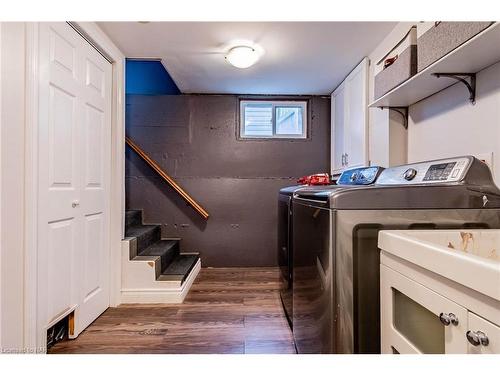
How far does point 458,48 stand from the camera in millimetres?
1189

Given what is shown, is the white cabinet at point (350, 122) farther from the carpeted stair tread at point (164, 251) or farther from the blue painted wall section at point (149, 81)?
the carpeted stair tread at point (164, 251)

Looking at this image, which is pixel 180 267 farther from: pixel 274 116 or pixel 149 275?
pixel 274 116

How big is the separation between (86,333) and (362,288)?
5.85 feet

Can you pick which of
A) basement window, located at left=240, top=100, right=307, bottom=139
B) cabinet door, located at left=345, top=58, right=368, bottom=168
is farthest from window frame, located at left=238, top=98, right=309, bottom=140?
cabinet door, located at left=345, top=58, right=368, bottom=168

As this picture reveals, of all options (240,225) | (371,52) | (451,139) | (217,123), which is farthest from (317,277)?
(217,123)

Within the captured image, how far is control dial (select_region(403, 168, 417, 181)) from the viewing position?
1.49m

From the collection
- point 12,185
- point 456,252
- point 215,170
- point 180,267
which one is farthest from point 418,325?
point 215,170

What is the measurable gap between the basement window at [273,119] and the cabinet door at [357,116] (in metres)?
0.83

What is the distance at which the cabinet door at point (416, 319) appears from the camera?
710 millimetres

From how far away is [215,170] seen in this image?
11.6 ft

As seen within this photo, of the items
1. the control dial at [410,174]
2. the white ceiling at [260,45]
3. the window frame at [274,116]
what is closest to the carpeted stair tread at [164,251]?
the window frame at [274,116]
